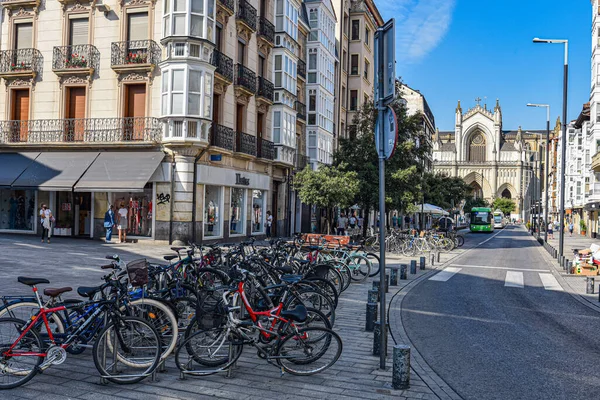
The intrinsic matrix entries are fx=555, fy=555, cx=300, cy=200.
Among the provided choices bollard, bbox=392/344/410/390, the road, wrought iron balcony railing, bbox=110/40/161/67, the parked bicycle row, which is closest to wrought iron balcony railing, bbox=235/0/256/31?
wrought iron balcony railing, bbox=110/40/161/67

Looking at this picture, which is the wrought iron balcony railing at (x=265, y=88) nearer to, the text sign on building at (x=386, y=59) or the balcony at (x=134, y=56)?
the balcony at (x=134, y=56)

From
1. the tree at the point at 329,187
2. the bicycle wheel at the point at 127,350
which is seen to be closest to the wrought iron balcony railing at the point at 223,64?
the tree at the point at 329,187

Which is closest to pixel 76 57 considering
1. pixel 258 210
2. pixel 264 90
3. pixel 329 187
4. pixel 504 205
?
pixel 264 90

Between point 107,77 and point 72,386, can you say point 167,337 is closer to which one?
point 72,386

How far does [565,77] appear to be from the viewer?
74.6 ft

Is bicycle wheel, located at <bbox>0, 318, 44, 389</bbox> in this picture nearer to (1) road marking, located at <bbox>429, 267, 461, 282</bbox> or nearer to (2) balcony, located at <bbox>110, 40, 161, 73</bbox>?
(1) road marking, located at <bbox>429, 267, 461, 282</bbox>

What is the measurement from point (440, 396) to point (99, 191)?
19.7 m

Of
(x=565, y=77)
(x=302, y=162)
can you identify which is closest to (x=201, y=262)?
(x=565, y=77)

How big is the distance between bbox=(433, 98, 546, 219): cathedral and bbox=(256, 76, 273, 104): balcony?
101 meters

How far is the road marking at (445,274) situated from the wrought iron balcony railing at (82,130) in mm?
12341

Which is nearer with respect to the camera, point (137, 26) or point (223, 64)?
point (137, 26)

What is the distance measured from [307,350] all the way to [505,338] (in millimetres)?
3868

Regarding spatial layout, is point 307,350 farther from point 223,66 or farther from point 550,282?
point 223,66

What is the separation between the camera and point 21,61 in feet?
80.9
